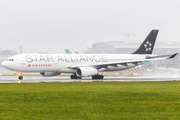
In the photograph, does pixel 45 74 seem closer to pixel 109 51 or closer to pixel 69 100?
pixel 69 100

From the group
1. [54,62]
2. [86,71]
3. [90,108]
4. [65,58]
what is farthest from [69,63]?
[90,108]

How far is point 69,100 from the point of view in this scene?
804 inches

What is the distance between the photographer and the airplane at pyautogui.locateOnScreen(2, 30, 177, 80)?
43.3 meters

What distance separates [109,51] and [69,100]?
165m

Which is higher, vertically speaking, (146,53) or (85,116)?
(146,53)

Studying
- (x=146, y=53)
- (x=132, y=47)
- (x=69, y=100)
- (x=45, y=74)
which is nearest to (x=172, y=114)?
(x=69, y=100)

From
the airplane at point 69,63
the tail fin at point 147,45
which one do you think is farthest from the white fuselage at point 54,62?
the tail fin at point 147,45

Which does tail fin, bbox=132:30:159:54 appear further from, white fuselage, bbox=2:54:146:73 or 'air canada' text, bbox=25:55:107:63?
'air canada' text, bbox=25:55:107:63

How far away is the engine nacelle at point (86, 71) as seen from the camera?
145 ft

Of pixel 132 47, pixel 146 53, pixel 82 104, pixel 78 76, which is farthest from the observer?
pixel 132 47

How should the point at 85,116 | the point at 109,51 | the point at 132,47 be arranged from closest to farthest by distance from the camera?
the point at 85,116 → the point at 132,47 → the point at 109,51

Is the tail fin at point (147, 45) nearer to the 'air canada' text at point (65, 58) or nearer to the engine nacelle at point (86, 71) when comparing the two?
the 'air canada' text at point (65, 58)

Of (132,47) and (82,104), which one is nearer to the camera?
(82,104)

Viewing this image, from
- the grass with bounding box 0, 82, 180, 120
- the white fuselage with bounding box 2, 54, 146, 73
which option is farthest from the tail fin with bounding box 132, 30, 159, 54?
the grass with bounding box 0, 82, 180, 120
